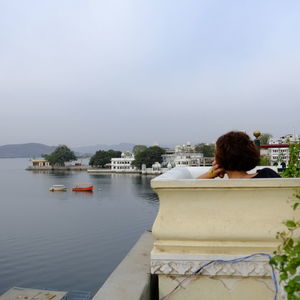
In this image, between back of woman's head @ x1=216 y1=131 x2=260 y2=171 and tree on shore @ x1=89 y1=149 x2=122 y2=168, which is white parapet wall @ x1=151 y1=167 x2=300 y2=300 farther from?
tree on shore @ x1=89 y1=149 x2=122 y2=168

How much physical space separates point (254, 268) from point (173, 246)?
1.42 feet

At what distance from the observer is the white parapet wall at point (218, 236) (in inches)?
73.2

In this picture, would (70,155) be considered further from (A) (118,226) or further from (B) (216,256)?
(B) (216,256)

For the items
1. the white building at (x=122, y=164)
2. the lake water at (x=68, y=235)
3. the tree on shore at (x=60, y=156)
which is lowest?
the lake water at (x=68, y=235)

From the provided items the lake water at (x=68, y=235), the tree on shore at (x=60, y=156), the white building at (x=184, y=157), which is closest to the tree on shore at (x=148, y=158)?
the white building at (x=184, y=157)

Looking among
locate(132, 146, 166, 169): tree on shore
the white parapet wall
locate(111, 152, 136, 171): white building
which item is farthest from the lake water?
locate(111, 152, 136, 171): white building

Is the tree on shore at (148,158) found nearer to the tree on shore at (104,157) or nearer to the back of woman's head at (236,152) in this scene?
the tree on shore at (104,157)

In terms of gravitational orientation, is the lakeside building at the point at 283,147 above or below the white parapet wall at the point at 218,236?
above

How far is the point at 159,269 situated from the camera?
6.23ft

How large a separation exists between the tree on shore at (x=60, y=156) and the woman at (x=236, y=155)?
353 feet

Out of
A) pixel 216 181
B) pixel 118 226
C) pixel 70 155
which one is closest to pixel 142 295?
pixel 216 181

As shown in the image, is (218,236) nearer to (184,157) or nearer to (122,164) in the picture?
(184,157)

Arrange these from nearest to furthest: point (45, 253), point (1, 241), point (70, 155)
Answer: point (45, 253)
point (1, 241)
point (70, 155)

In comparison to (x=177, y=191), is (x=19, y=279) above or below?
below
